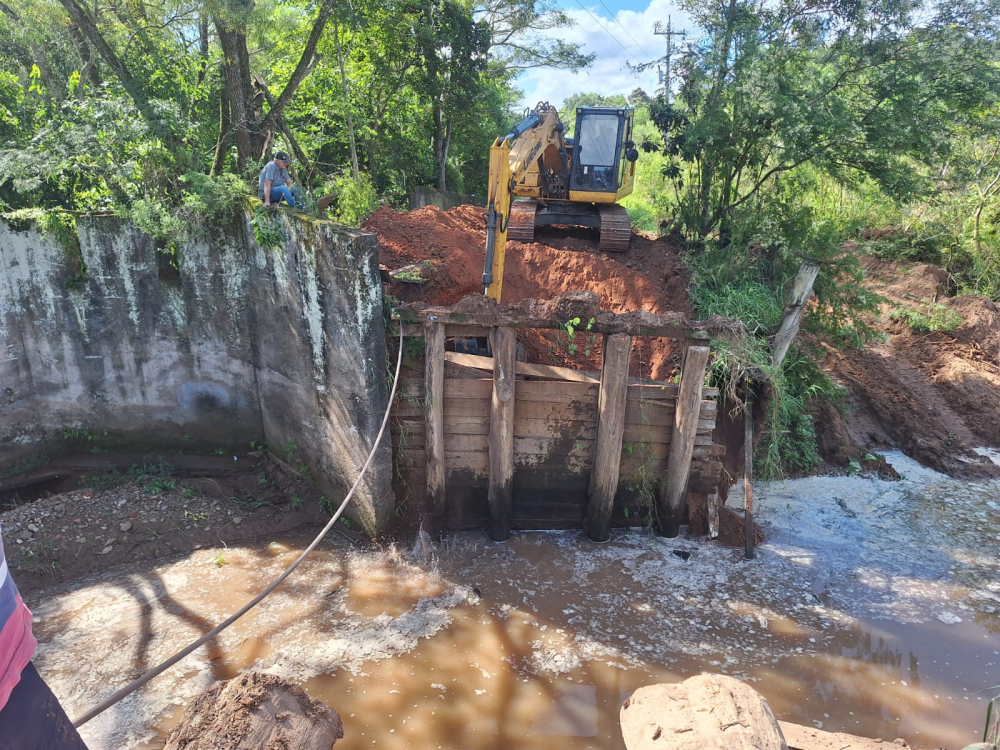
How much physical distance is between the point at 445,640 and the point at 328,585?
1.37m

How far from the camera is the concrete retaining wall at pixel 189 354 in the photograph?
20.7ft

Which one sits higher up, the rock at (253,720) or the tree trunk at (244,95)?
the tree trunk at (244,95)

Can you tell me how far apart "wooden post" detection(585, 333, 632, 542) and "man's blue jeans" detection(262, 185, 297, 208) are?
4059 millimetres

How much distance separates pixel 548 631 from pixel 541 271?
492 cm

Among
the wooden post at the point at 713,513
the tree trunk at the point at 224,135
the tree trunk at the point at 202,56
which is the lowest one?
the wooden post at the point at 713,513

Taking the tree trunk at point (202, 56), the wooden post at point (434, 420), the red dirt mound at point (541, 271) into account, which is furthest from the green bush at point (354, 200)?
the wooden post at point (434, 420)

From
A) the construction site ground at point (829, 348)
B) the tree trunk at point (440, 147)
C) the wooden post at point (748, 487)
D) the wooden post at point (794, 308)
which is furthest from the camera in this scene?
the tree trunk at point (440, 147)

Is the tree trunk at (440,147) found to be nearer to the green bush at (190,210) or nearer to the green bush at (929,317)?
the green bush at (190,210)

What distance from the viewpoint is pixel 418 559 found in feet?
20.9

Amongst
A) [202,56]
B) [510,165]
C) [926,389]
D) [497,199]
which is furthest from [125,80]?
[926,389]

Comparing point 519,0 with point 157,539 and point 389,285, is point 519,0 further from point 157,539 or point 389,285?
point 157,539

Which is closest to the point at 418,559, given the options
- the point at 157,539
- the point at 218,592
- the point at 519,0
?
the point at 218,592

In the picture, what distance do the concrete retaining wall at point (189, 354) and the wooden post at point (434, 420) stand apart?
43 cm

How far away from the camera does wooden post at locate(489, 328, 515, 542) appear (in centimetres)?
615
